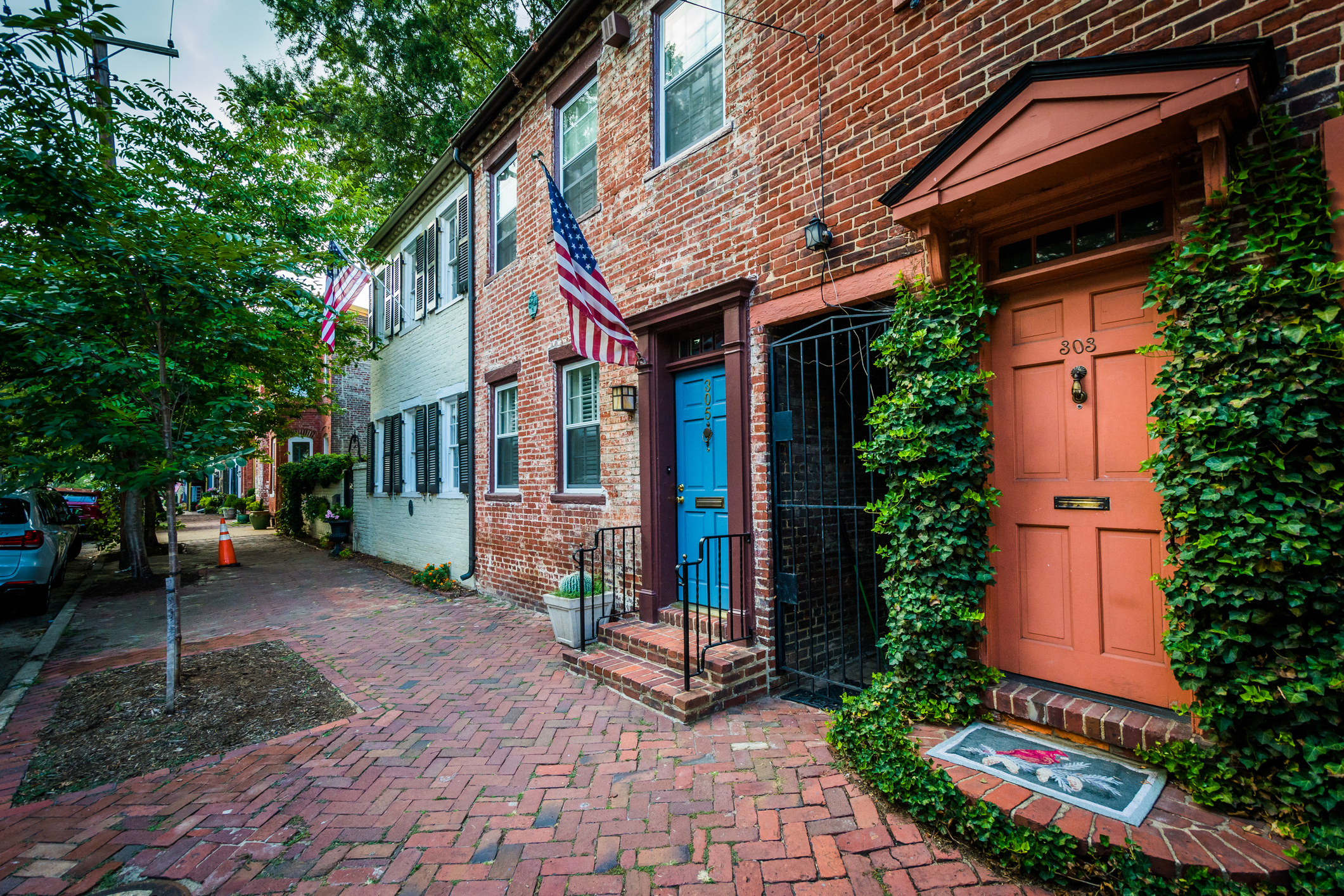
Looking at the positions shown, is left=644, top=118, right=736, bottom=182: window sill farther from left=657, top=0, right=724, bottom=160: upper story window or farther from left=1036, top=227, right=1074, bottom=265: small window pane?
left=1036, top=227, right=1074, bottom=265: small window pane

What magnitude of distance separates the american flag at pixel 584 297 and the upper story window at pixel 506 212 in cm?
339

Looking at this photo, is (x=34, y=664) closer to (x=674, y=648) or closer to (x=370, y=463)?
(x=674, y=648)

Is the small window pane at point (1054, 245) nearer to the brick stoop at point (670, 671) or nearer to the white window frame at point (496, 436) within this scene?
the brick stoop at point (670, 671)

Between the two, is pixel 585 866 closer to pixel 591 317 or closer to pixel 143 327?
pixel 591 317

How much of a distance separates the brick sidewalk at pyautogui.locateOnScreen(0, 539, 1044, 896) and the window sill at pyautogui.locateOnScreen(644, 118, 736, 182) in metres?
4.39

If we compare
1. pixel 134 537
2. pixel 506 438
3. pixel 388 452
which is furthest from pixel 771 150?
pixel 134 537

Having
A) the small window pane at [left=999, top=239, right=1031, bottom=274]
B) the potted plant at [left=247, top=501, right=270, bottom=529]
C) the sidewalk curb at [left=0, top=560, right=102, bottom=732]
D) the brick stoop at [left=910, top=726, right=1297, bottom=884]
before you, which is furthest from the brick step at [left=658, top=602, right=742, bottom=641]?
the potted plant at [left=247, top=501, right=270, bottom=529]

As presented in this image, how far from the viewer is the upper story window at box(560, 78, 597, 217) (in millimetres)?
6773

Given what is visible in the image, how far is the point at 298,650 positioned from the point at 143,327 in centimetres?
324

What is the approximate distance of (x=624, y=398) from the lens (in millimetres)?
5762

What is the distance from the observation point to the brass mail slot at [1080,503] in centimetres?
305

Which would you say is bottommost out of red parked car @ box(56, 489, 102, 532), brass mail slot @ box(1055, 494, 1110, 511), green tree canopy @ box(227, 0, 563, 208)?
red parked car @ box(56, 489, 102, 532)

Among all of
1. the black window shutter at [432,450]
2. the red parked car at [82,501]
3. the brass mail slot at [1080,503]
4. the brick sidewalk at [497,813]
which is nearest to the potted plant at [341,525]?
the black window shutter at [432,450]

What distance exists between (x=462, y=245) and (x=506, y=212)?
1492mm
